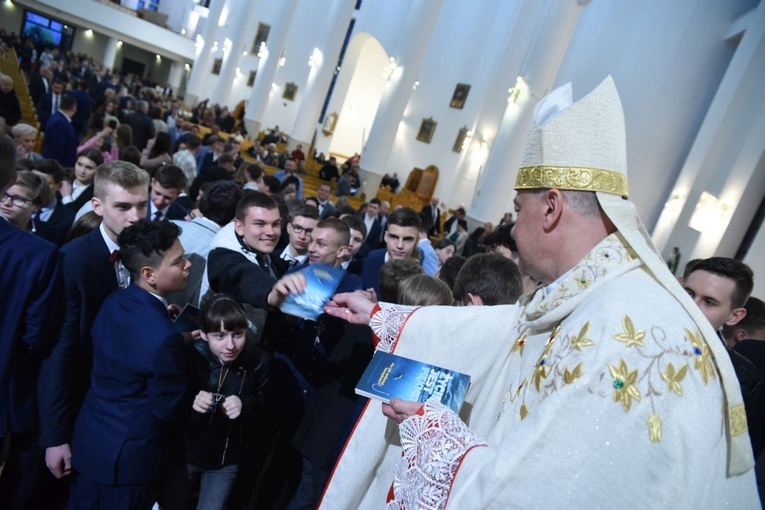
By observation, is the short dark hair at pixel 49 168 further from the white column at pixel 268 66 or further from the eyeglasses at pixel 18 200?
the white column at pixel 268 66

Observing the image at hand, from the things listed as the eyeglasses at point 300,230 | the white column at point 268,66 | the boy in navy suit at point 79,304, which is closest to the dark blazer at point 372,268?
the eyeglasses at point 300,230

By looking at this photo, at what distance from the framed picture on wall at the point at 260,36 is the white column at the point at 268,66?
4361 millimetres

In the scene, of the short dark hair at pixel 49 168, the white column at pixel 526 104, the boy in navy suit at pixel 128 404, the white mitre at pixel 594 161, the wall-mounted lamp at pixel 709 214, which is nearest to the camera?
the white mitre at pixel 594 161

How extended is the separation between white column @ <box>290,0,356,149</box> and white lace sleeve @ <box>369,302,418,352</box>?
22.0m

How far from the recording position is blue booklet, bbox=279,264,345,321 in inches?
89.0

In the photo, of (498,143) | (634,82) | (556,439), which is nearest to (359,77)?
(498,143)

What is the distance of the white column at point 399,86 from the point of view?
18156 mm

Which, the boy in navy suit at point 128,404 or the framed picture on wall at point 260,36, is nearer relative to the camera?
the boy in navy suit at point 128,404

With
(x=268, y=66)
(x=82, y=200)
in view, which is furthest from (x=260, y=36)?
(x=82, y=200)

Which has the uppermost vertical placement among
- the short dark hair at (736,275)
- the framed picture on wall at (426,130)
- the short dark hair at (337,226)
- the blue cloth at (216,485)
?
the framed picture on wall at (426,130)

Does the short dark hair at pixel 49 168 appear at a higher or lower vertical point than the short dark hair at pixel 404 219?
lower

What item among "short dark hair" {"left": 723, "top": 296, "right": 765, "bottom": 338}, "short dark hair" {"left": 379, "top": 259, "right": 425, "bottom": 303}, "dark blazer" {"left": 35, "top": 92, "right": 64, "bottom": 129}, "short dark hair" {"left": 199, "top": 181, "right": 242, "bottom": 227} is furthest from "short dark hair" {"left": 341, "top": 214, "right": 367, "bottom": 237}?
"dark blazer" {"left": 35, "top": 92, "right": 64, "bottom": 129}

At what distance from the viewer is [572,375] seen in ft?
4.38

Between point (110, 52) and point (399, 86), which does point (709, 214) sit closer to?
point (399, 86)
